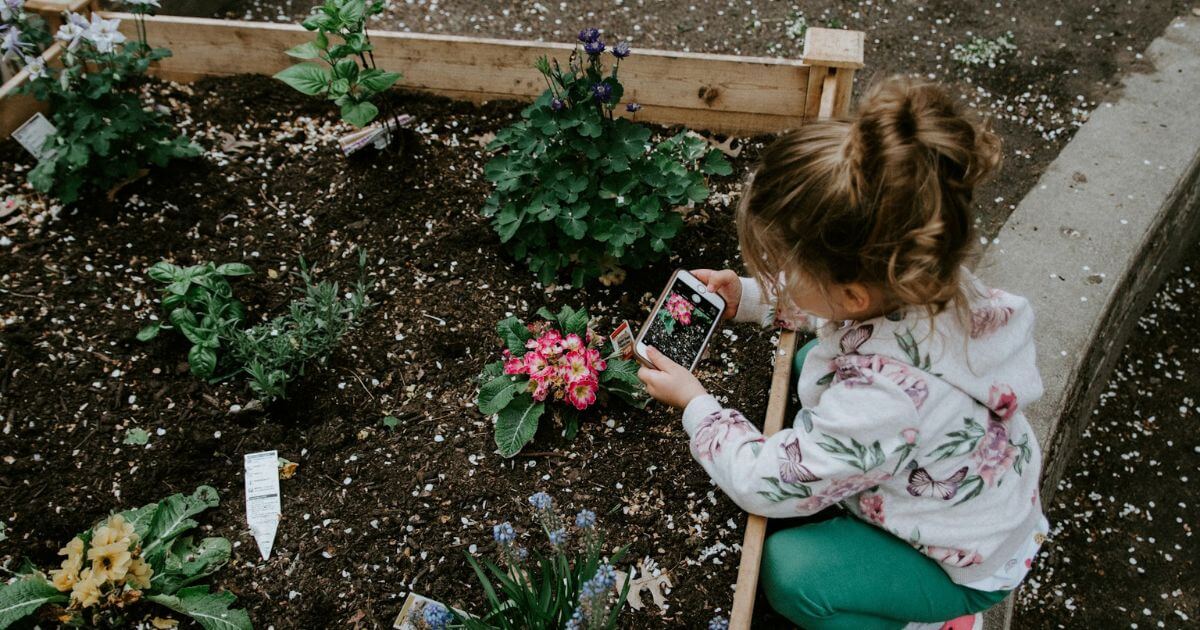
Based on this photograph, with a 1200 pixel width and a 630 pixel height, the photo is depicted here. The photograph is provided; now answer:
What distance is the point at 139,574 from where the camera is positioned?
6.37ft

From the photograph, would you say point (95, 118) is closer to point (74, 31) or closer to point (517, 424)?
point (74, 31)

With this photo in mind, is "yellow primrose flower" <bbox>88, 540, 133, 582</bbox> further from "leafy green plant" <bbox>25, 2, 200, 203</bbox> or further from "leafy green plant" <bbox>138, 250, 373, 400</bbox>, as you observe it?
"leafy green plant" <bbox>25, 2, 200, 203</bbox>

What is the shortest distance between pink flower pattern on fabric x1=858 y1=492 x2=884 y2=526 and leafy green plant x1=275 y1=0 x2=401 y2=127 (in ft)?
6.03

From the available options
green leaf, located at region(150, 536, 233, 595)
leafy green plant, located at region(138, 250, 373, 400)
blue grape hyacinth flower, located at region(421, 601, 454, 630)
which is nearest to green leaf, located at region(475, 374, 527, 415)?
leafy green plant, located at region(138, 250, 373, 400)

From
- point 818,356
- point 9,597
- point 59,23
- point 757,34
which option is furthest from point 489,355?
point 757,34

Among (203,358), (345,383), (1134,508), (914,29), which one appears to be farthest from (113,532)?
(914,29)

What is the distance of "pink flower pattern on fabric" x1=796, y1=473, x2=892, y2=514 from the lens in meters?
1.72

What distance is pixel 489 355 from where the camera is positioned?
2.56 m

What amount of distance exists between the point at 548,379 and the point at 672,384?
0.34 metres

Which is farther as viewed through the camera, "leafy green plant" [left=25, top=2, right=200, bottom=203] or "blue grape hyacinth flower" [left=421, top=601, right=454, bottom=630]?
"leafy green plant" [left=25, top=2, right=200, bottom=203]

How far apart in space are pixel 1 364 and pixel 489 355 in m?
1.39

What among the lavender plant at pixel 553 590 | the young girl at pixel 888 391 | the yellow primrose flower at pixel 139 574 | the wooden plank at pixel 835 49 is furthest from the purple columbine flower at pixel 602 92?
the yellow primrose flower at pixel 139 574

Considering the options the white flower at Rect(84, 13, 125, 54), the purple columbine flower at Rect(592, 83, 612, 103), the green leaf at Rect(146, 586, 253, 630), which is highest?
the white flower at Rect(84, 13, 125, 54)

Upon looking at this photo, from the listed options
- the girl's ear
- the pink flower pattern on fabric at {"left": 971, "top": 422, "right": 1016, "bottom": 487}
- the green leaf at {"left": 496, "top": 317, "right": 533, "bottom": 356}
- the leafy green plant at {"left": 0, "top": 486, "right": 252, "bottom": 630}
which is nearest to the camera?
the girl's ear
